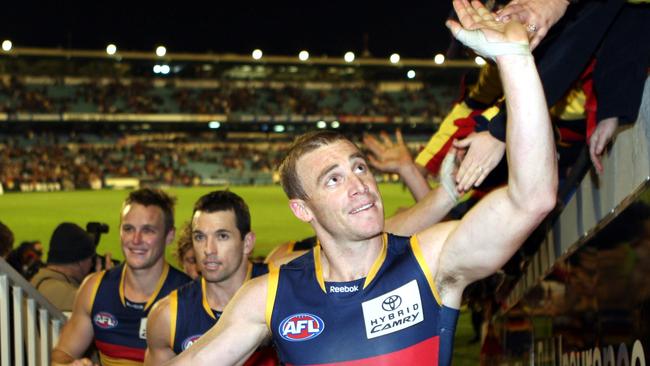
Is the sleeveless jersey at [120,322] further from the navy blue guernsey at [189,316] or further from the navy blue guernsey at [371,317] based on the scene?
the navy blue guernsey at [371,317]

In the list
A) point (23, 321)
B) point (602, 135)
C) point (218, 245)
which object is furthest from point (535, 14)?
point (23, 321)

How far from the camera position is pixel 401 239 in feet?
10.4

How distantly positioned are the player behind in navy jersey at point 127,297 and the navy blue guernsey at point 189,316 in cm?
88

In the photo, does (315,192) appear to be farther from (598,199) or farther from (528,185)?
(598,199)

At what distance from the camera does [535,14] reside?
113 inches

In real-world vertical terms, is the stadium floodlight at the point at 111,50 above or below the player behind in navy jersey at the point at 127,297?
above

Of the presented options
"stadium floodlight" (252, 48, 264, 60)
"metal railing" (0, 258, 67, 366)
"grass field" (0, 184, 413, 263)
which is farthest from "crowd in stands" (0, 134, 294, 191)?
"metal railing" (0, 258, 67, 366)

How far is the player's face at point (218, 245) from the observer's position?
4.67 metres

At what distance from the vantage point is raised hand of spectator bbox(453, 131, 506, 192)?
3.15m

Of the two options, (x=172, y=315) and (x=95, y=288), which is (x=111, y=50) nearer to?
(x=95, y=288)

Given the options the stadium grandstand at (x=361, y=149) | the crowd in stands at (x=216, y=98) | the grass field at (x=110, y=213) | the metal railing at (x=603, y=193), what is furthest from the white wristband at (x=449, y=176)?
the crowd in stands at (x=216, y=98)

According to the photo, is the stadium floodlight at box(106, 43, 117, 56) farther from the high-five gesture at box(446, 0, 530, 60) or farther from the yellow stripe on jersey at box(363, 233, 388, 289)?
the high-five gesture at box(446, 0, 530, 60)

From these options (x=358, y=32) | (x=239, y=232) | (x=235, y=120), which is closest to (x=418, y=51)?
(x=358, y=32)

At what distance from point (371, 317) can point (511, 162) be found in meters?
0.78
